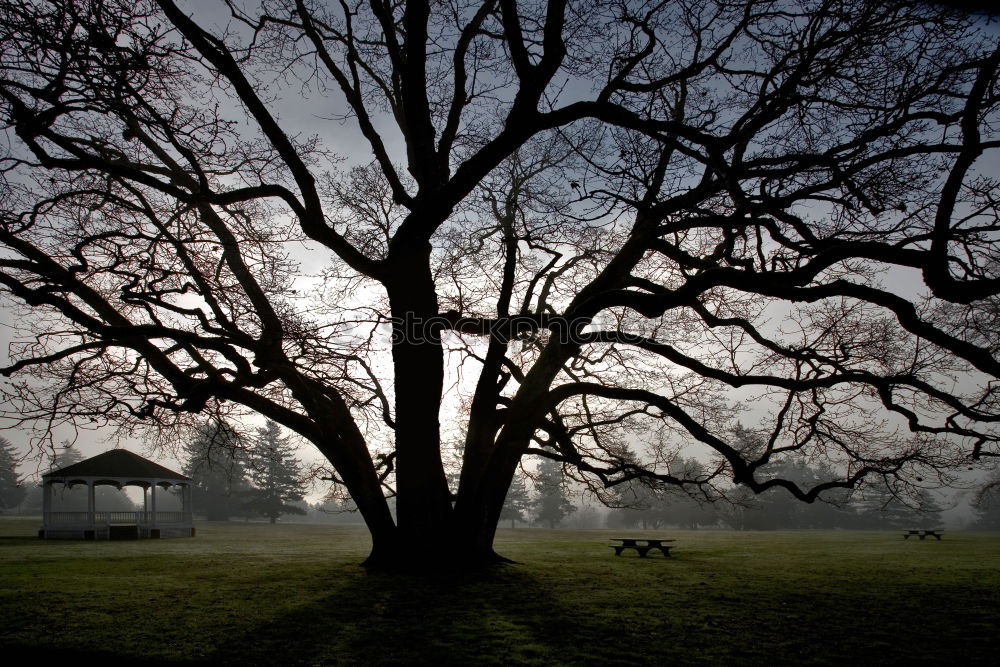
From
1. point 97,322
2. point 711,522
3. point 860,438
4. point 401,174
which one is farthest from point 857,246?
point 711,522

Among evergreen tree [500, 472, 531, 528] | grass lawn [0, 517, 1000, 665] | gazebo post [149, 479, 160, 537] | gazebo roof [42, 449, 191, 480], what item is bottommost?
evergreen tree [500, 472, 531, 528]

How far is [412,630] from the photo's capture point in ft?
17.8

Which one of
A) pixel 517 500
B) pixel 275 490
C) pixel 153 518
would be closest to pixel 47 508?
pixel 153 518

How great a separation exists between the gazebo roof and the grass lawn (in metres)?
21.0

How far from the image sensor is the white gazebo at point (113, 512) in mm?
27125

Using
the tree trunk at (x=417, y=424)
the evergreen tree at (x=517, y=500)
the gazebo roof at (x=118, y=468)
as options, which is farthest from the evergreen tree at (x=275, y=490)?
the tree trunk at (x=417, y=424)

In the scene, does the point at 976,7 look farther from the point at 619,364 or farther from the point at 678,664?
the point at 619,364

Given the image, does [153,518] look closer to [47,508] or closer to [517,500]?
[47,508]

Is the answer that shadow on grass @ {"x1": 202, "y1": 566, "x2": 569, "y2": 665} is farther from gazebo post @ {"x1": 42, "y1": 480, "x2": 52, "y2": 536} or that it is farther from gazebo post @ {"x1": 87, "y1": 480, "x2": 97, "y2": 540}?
gazebo post @ {"x1": 42, "y1": 480, "x2": 52, "y2": 536}

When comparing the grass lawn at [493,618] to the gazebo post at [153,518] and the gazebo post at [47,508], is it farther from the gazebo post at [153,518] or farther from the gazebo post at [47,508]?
the gazebo post at [47,508]

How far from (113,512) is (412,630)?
31.4m

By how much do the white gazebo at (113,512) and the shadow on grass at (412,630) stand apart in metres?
25.4

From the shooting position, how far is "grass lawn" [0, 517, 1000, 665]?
4.62m

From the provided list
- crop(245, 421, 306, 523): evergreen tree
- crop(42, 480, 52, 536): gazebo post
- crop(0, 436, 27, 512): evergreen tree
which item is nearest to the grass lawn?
crop(42, 480, 52, 536): gazebo post
